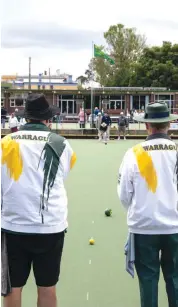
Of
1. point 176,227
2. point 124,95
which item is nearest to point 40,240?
point 176,227

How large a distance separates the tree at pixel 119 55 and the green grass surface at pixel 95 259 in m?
Answer: 49.8

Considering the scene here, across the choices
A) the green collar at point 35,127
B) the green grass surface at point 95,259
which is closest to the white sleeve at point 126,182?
the green collar at point 35,127

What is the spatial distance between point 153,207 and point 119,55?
5651 centimetres

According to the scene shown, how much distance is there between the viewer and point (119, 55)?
5844cm

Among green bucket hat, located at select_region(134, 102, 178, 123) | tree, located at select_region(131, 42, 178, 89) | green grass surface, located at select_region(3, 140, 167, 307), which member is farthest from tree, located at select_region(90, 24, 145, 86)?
green bucket hat, located at select_region(134, 102, 178, 123)

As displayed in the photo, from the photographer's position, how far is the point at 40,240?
3107mm

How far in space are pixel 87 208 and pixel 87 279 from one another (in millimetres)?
3234

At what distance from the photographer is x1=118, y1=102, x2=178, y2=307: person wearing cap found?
3307mm

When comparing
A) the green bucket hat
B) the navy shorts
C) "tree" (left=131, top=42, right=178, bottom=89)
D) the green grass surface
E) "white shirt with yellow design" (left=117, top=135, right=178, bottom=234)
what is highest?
"tree" (left=131, top=42, right=178, bottom=89)

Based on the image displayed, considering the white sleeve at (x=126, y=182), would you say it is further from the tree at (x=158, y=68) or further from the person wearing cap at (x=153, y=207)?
the tree at (x=158, y=68)

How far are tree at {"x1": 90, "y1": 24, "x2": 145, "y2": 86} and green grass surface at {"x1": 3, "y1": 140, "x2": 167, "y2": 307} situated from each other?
163 feet

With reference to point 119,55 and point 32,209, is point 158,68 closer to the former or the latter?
point 119,55

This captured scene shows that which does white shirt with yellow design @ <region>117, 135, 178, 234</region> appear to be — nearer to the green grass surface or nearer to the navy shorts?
the navy shorts

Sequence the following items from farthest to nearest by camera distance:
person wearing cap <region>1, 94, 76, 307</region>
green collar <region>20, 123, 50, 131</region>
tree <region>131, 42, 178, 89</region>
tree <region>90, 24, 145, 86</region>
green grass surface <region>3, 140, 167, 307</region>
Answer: tree <region>90, 24, 145, 86</region>, tree <region>131, 42, 178, 89</region>, green grass surface <region>3, 140, 167, 307</region>, green collar <region>20, 123, 50, 131</region>, person wearing cap <region>1, 94, 76, 307</region>
